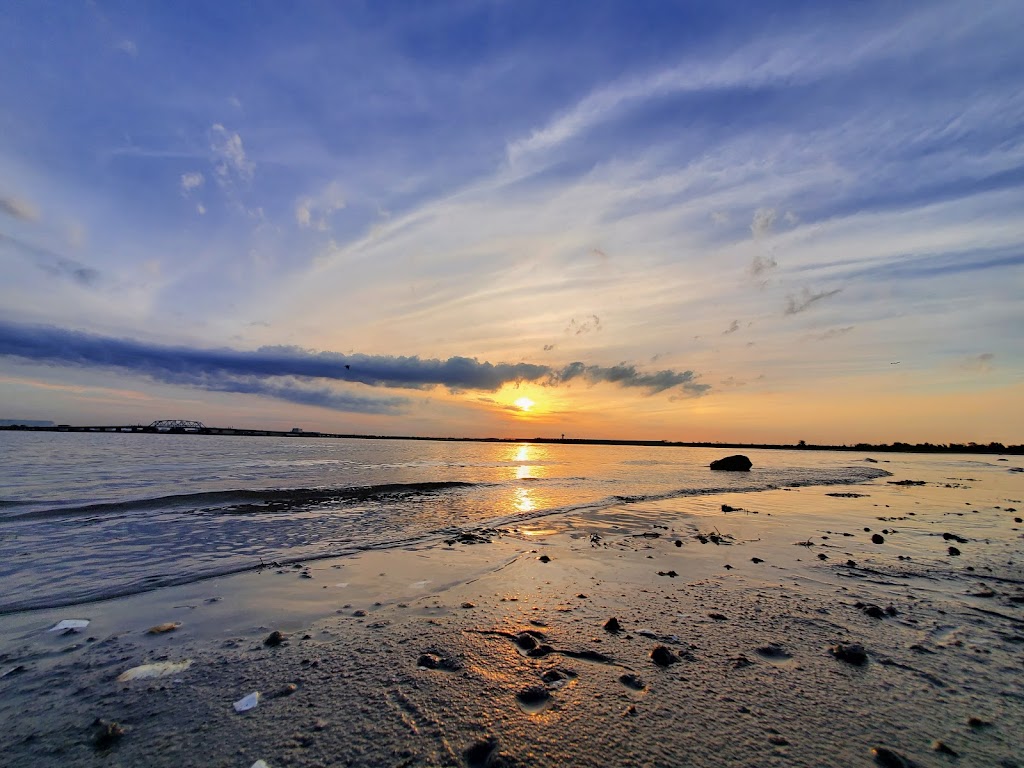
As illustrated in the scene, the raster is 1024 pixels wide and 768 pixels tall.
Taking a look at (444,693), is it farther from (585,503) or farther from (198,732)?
(585,503)

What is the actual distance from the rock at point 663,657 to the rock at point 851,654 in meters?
1.80

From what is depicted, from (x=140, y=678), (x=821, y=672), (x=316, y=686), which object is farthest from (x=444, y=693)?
(x=821, y=672)

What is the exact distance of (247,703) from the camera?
13.4 ft

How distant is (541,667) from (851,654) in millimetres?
3396

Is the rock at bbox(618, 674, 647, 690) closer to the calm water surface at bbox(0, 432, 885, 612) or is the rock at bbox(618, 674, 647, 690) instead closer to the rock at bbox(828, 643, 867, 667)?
the rock at bbox(828, 643, 867, 667)

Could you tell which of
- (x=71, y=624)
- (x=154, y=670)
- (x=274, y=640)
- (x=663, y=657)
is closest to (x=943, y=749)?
(x=663, y=657)

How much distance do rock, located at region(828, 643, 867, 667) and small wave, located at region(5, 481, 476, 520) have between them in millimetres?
17517

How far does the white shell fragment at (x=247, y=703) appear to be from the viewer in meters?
4.01

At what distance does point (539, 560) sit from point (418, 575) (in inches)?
104

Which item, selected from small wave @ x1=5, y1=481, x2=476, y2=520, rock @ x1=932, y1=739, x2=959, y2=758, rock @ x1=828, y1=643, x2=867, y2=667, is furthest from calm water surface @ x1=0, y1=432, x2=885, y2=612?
rock @ x1=932, y1=739, x2=959, y2=758

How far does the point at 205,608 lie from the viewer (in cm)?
681

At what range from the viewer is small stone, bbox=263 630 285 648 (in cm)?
543

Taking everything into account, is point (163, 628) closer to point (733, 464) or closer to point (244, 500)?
point (244, 500)

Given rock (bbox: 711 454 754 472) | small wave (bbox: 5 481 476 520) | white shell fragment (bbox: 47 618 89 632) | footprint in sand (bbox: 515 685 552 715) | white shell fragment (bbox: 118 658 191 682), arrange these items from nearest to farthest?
footprint in sand (bbox: 515 685 552 715) < white shell fragment (bbox: 118 658 191 682) < white shell fragment (bbox: 47 618 89 632) < small wave (bbox: 5 481 476 520) < rock (bbox: 711 454 754 472)
